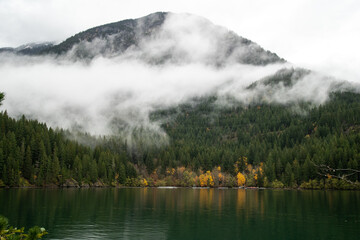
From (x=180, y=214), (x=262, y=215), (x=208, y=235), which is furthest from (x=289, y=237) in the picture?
(x=180, y=214)

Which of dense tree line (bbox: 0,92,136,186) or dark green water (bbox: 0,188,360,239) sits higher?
dense tree line (bbox: 0,92,136,186)

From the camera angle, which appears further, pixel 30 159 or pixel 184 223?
pixel 30 159

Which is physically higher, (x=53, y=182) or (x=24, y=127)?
(x=24, y=127)

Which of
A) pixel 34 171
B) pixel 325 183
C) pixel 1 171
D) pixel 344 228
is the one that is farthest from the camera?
pixel 325 183

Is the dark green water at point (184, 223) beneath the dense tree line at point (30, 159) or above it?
beneath

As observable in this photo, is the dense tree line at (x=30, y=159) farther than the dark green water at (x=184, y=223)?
Yes

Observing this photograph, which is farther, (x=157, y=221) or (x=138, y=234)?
(x=157, y=221)

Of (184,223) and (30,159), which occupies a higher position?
(30,159)

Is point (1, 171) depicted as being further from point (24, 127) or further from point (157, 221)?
point (157, 221)

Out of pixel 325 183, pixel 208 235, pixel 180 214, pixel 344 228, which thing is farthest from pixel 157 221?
pixel 325 183

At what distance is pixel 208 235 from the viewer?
52.1 meters

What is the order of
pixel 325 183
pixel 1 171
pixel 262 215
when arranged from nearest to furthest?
1. pixel 262 215
2. pixel 1 171
3. pixel 325 183

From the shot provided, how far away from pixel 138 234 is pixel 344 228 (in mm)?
37017

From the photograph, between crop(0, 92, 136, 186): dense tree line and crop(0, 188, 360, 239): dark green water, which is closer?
crop(0, 188, 360, 239): dark green water
